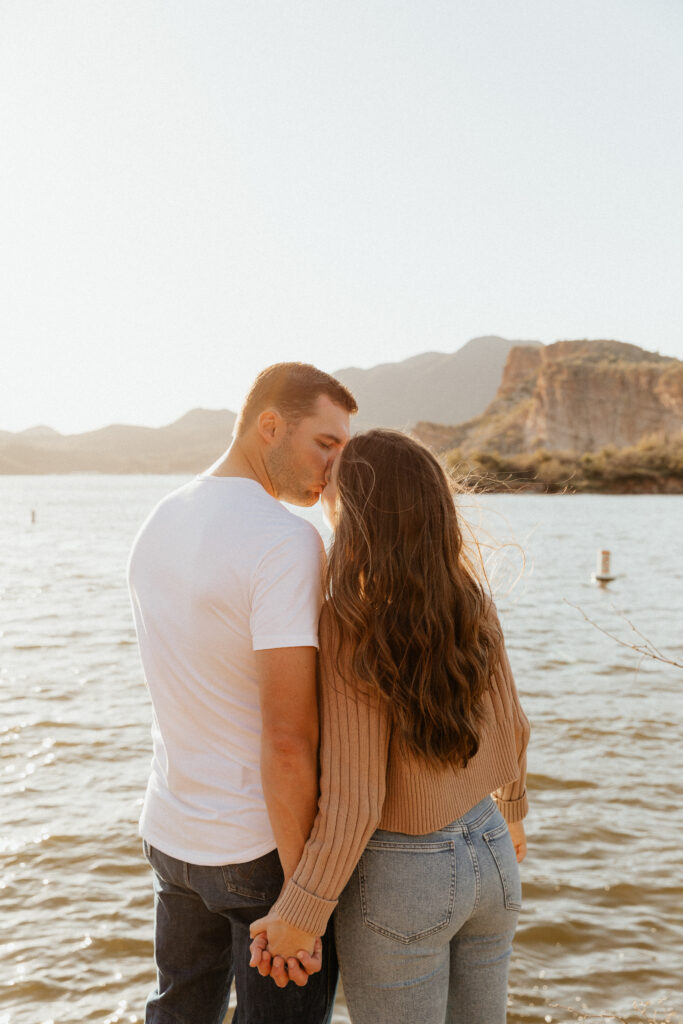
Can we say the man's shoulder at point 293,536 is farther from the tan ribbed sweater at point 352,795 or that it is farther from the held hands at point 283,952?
the held hands at point 283,952

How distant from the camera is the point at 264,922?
6.13ft

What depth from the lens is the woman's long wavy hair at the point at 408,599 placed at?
72.3 inches

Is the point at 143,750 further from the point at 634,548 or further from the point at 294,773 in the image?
the point at 634,548

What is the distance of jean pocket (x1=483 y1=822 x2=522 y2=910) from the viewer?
1.92 meters

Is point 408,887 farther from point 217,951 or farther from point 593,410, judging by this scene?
point 593,410

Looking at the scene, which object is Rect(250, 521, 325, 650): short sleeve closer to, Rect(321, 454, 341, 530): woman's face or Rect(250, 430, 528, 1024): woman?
Rect(250, 430, 528, 1024): woman

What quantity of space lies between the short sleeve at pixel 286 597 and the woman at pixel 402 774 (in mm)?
53

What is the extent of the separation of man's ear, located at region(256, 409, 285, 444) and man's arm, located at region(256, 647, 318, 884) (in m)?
0.62

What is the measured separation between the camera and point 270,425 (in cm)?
219

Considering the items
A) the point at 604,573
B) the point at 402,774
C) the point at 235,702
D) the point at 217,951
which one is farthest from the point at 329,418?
the point at 604,573

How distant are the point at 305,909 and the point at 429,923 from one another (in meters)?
0.27

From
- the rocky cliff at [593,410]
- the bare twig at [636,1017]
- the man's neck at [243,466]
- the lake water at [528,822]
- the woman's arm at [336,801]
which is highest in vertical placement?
the rocky cliff at [593,410]

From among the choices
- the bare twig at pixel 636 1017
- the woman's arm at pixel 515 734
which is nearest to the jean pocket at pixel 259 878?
the woman's arm at pixel 515 734

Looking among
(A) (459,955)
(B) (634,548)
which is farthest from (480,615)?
(B) (634,548)
